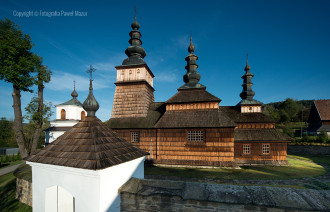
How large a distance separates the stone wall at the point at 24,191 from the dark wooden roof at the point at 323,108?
36076 mm

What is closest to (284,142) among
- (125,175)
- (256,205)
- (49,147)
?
(256,205)

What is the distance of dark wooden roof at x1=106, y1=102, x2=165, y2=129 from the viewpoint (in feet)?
43.5

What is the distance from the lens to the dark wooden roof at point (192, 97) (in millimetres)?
12684

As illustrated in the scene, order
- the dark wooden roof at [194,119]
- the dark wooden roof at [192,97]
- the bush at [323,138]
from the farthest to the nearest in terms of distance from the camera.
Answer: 1. the bush at [323,138]
2. the dark wooden roof at [192,97]
3. the dark wooden roof at [194,119]

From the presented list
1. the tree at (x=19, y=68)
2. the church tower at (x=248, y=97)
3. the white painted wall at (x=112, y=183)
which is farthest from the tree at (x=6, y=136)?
the church tower at (x=248, y=97)

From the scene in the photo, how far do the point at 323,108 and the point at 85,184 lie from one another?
35443 mm

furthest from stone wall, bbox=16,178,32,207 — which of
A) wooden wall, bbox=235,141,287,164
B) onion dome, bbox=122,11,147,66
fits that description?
wooden wall, bbox=235,141,287,164

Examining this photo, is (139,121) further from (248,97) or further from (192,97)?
(248,97)

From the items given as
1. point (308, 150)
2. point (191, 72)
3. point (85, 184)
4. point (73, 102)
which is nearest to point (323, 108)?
point (308, 150)

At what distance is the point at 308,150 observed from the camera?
18906mm

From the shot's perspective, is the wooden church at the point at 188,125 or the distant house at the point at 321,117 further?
the distant house at the point at 321,117

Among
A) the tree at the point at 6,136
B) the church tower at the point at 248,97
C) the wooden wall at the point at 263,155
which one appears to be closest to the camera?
the wooden wall at the point at 263,155

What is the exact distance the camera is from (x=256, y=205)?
2789 mm

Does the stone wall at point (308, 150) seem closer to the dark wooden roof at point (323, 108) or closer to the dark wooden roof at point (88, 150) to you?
the dark wooden roof at point (323, 108)
